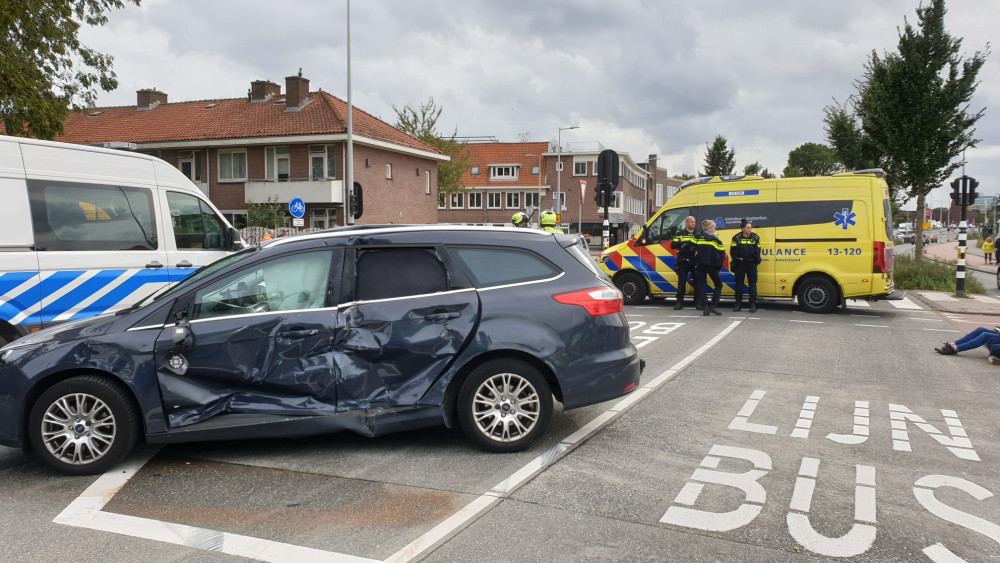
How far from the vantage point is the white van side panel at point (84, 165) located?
24.4ft

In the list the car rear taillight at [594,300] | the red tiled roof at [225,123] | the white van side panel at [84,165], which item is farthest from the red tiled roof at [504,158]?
the car rear taillight at [594,300]

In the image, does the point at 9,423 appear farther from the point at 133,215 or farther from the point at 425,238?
the point at 133,215

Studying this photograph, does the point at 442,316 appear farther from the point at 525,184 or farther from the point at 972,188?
the point at 525,184

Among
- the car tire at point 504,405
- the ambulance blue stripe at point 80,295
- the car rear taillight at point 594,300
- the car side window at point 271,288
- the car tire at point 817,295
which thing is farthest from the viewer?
the car tire at point 817,295

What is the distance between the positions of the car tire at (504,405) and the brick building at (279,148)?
97.4ft

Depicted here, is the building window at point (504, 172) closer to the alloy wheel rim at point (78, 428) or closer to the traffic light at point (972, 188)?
the traffic light at point (972, 188)

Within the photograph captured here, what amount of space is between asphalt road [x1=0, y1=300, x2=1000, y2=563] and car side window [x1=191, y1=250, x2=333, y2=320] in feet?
3.37

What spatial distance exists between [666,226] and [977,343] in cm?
658

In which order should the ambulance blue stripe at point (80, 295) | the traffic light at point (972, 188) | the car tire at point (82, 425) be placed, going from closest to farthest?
the car tire at point (82, 425) → the ambulance blue stripe at point (80, 295) → the traffic light at point (972, 188)

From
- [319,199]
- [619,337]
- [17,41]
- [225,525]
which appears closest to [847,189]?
[619,337]

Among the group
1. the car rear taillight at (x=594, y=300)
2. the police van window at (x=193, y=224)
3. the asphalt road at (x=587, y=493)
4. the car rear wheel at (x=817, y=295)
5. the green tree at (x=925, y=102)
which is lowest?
the asphalt road at (x=587, y=493)

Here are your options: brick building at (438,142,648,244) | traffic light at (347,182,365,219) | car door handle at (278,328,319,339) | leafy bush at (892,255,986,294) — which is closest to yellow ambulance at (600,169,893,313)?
leafy bush at (892,255,986,294)

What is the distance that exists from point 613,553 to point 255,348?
8.55 feet

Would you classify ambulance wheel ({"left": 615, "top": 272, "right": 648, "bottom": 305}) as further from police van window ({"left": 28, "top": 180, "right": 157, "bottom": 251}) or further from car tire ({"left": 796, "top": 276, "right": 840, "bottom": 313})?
police van window ({"left": 28, "top": 180, "right": 157, "bottom": 251})
